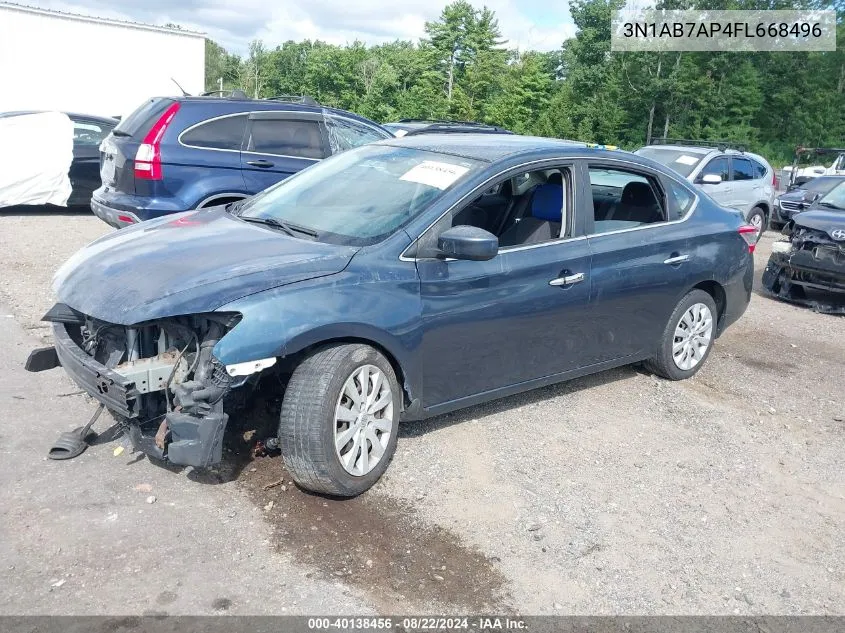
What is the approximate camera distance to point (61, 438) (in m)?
4.52

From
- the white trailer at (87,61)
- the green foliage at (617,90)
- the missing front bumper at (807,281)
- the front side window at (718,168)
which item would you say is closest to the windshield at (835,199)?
the missing front bumper at (807,281)

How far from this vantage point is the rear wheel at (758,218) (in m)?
15.0

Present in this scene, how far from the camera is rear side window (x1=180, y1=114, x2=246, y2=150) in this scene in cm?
824

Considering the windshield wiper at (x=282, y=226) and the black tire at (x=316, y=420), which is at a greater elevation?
the windshield wiper at (x=282, y=226)

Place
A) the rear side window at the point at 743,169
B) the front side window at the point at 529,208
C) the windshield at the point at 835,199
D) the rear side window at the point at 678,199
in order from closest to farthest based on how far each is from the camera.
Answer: the front side window at the point at 529,208 < the rear side window at the point at 678,199 < the windshield at the point at 835,199 < the rear side window at the point at 743,169

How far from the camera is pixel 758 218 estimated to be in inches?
600

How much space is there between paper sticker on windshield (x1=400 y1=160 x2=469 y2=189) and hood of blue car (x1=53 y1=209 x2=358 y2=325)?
79cm

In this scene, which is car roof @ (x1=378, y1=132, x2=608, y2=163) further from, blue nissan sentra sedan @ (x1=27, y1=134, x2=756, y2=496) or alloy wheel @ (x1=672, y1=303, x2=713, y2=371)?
alloy wheel @ (x1=672, y1=303, x2=713, y2=371)

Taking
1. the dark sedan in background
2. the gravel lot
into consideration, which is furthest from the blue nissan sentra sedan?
the dark sedan in background

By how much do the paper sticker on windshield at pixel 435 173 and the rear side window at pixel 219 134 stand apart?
3924 millimetres

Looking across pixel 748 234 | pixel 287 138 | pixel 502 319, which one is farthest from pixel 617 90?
pixel 502 319

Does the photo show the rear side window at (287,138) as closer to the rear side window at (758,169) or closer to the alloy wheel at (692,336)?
the alloy wheel at (692,336)

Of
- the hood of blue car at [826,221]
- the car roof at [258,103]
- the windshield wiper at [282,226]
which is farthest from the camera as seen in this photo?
the hood of blue car at [826,221]

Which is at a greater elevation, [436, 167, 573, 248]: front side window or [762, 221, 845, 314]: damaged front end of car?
[436, 167, 573, 248]: front side window
